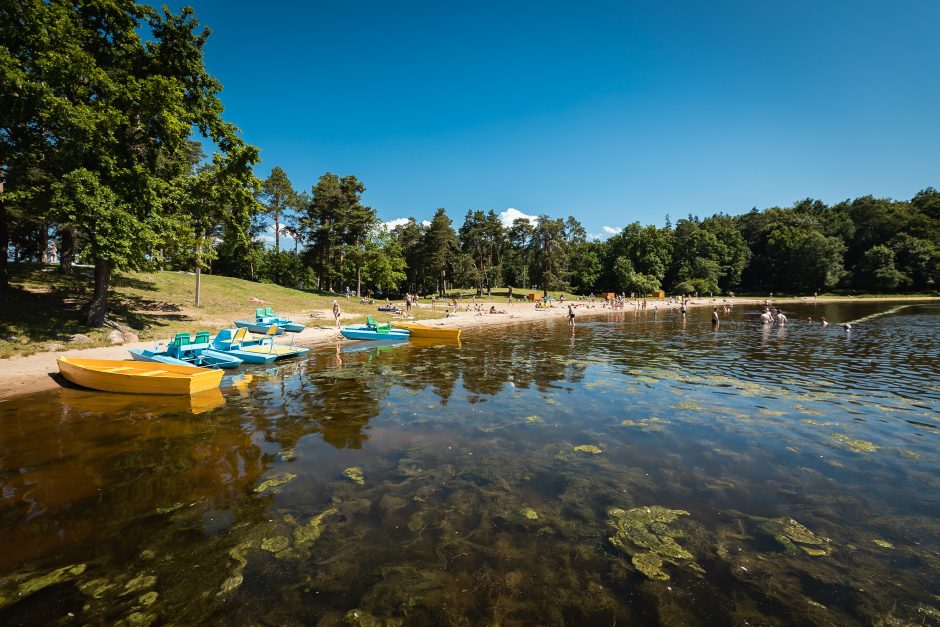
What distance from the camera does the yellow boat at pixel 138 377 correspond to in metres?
15.0

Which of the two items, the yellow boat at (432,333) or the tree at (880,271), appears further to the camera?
the tree at (880,271)

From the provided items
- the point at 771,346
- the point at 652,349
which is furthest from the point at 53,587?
the point at 771,346

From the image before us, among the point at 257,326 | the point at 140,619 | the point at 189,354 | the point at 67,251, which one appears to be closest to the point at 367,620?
the point at 140,619

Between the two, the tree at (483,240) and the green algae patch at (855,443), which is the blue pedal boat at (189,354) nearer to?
the green algae patch at (855,443)

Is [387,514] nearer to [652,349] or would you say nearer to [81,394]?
[81,394]

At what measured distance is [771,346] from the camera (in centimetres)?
2989

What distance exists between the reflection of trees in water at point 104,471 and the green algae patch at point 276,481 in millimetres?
333

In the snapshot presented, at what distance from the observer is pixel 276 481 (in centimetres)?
902

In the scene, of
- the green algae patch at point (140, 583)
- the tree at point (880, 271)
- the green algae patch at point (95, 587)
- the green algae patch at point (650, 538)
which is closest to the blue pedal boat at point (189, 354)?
the green algae patch at point (95, 587)

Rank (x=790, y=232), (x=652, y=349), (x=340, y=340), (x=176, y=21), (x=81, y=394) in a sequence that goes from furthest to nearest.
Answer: (x=790, y=232)
(x=340, y=340)
(x=652, y=349)
(x=176, y=21)
(x=81, y=394)

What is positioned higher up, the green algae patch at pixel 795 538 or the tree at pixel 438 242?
the tree at pixel 438 242

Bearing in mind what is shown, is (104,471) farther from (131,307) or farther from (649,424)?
(131,307)

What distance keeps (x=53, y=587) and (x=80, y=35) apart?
29158 millimetres

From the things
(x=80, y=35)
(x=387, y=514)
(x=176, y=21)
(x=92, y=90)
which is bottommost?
(x=387, y=514)
